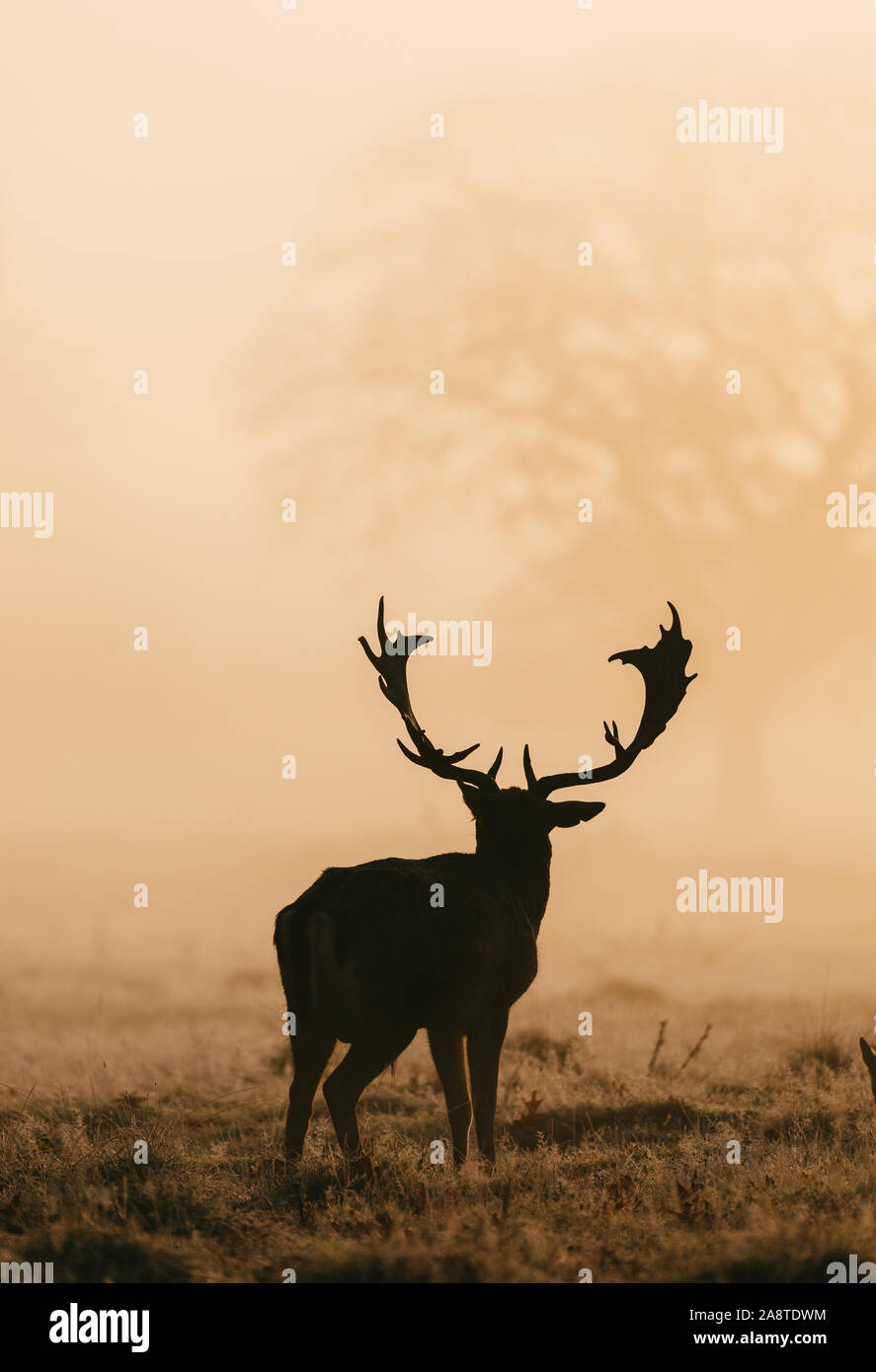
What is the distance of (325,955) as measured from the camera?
11023 millimetres

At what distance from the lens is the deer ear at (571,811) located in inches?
493

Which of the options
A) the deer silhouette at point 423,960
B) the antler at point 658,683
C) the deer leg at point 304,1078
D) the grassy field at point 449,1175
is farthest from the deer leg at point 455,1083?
the antler at point 658,683

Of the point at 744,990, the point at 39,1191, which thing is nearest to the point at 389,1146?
the point at 39,1191

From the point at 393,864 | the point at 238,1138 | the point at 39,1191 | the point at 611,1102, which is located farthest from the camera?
the point at 611,1102

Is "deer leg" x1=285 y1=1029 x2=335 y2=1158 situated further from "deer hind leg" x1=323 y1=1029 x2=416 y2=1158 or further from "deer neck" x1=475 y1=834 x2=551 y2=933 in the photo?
"deer neck" x1=475 y1=834 x2=551 y2=933

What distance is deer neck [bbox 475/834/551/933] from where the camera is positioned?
12.5m

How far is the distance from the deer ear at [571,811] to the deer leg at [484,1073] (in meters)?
1.71

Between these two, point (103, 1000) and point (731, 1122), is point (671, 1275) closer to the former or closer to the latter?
point (731, 1122)

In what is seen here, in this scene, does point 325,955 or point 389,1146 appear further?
point 389,1146

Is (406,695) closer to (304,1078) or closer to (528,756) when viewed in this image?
(528,756)

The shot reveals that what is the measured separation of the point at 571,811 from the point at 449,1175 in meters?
2.91
